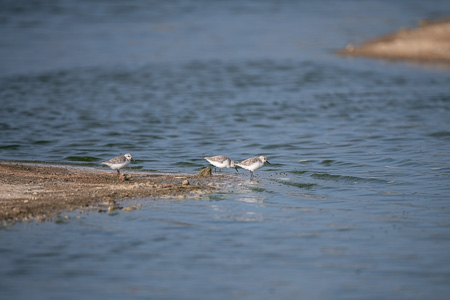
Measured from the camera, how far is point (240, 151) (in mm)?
21562

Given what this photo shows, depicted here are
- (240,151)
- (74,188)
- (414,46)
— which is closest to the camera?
(74,188)

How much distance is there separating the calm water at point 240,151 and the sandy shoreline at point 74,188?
577 millimetres

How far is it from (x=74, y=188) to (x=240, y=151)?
766 centimetres

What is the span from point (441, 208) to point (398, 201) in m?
1.02

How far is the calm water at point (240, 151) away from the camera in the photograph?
1088 centimetres

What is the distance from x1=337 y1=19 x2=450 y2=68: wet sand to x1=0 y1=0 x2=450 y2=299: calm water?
157cm

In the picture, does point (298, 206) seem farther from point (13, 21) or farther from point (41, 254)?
point (13, 21)

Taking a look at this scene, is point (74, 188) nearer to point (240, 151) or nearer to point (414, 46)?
point (240, 151)

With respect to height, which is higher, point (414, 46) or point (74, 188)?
point (414, 46)

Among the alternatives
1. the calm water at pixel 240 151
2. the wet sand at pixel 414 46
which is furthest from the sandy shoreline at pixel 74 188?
the wet sand at pixel 414 46

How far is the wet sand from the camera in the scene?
3748 centimetres

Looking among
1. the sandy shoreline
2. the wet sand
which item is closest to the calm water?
the sandy shoreline

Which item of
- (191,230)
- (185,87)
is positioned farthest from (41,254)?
(185,87)

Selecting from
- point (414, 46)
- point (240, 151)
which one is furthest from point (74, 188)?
point (414, 46)
